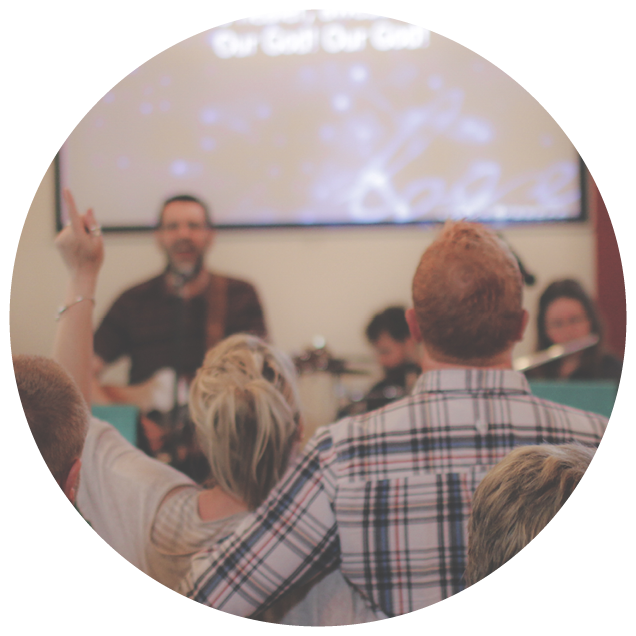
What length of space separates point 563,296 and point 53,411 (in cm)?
109

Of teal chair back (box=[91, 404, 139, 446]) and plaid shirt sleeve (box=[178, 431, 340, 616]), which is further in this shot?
teal chair back (box=[91, 404, 139, 446])

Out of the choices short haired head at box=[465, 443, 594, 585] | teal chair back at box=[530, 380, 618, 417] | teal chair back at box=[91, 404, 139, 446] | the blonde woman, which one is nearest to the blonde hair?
the blonde woman

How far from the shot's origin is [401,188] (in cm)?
134

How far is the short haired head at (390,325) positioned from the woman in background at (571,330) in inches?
10.6

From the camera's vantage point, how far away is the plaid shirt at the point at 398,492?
3.95 feet

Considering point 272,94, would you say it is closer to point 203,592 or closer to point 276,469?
point 276,469

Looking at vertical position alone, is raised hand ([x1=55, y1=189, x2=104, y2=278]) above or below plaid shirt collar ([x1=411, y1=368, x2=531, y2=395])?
above

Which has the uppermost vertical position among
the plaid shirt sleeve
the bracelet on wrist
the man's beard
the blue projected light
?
the blue projected light

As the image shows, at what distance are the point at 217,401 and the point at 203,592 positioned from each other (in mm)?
383

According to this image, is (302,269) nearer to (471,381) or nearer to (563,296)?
(471,381)

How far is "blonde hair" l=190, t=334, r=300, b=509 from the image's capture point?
125cm

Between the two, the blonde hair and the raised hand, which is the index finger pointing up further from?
the blonde hair

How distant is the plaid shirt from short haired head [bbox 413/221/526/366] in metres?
0.05

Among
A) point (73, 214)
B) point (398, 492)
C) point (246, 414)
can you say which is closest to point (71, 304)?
point (73, 214)
